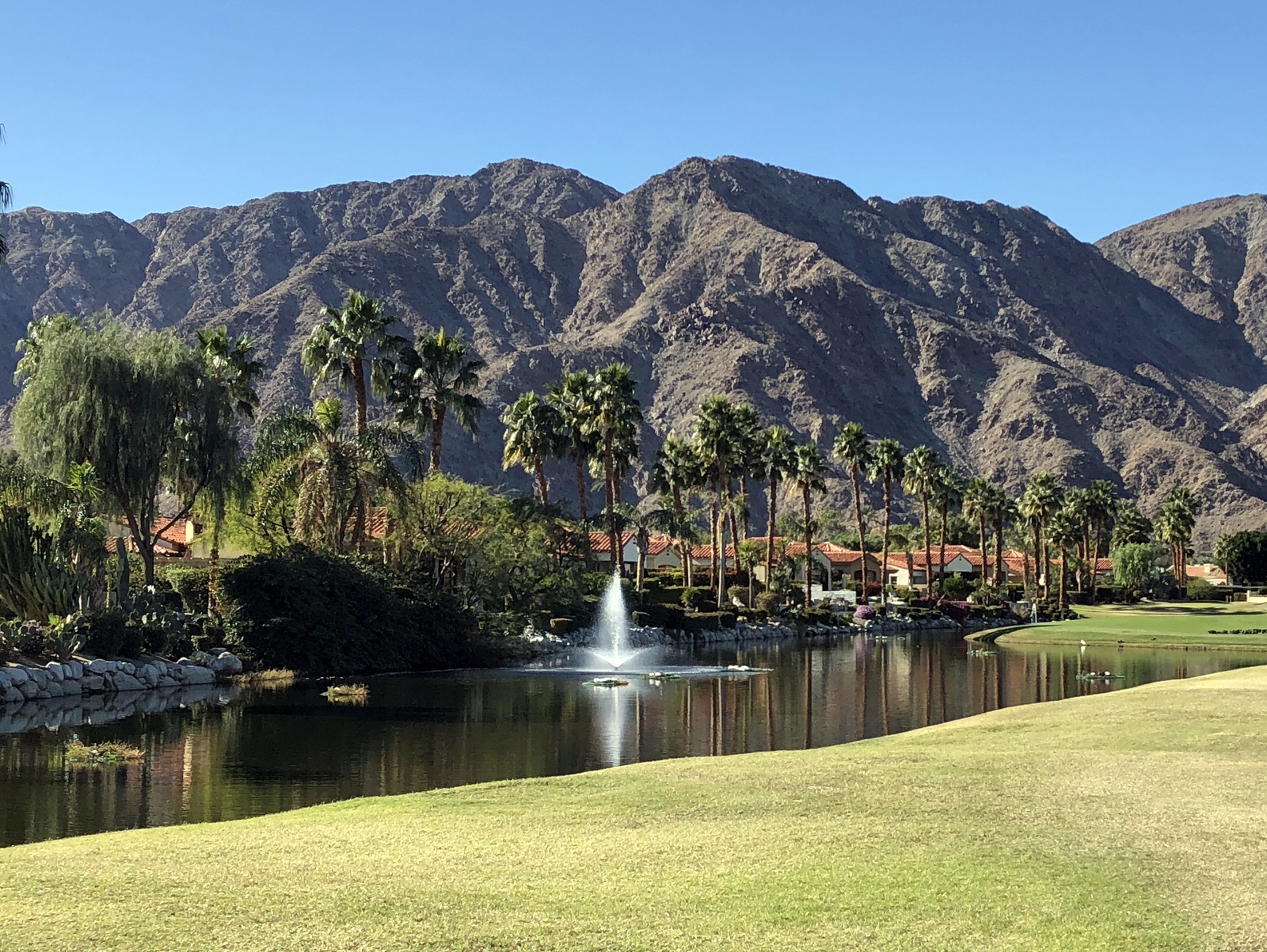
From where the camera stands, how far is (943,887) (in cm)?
1148

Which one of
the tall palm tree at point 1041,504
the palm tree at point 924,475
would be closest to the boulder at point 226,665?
the palm tree at point 924,475

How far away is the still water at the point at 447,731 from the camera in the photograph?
69.5 ft

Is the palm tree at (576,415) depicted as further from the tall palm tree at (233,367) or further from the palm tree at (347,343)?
the tall palm tree at (233,367)

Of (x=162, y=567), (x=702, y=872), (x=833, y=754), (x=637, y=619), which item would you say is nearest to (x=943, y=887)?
(x=702, y=872)

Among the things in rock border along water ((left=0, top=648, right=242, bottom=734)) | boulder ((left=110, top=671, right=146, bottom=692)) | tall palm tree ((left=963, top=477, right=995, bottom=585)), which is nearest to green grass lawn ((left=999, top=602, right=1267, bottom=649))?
tall palm tree ((left=963, top=477, right=995, bottom=585))

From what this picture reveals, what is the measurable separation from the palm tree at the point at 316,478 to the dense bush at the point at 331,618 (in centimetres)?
316

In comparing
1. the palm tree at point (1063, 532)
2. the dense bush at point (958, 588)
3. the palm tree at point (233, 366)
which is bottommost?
the dense bush at point (958, 588)

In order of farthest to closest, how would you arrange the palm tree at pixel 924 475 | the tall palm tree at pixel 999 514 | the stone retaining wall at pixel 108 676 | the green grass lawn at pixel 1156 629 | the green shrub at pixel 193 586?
1. the tall palm tree at pixel 999 514
2. the palm tree at pixel 924 475
3. the green grass lawn at pixel 1156 629
4. the green shrub at pixel 193 586
5. the stone retaining wall at pixel 108 676

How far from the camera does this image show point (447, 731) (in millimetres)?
30344

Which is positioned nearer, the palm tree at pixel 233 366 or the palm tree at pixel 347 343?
the palm tree at pixel 233 366

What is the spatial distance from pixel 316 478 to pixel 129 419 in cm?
950

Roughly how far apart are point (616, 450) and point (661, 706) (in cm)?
4318

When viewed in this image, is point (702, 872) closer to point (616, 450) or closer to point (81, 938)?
point (81, 938)

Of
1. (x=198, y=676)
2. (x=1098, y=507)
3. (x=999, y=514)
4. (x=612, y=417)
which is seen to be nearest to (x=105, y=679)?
(x=198, y=676)
